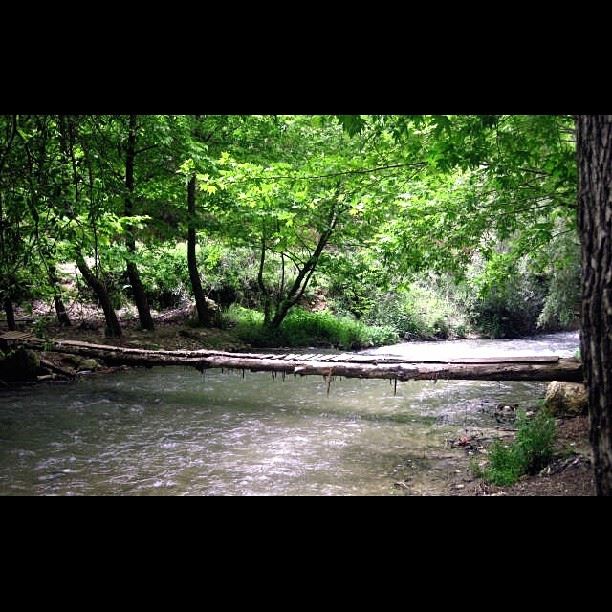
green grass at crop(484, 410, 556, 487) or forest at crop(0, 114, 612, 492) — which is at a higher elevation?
forest at crop(0, 114, 612, 492)

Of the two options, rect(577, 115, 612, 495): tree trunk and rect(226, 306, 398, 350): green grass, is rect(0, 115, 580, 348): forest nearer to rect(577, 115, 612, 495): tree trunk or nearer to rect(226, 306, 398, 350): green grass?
rect(226, 306, 398, 350): green grass

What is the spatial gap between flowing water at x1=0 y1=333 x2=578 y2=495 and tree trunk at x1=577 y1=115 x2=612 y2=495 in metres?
3.05

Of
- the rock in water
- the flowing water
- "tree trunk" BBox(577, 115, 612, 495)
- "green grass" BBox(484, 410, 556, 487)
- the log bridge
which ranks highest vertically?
"tree trunk" BBox(577, 115, 612, 495)

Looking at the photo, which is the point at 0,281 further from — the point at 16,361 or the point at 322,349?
the point at 322,349

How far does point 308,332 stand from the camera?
53.5 ft

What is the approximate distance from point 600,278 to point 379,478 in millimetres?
3809

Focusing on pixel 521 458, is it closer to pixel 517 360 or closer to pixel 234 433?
pixel 517 360

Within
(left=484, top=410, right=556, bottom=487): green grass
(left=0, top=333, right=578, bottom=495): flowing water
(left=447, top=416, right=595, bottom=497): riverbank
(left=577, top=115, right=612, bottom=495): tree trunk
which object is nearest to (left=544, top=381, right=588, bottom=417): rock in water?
(left=447, top=416, right=595, bottom=497): riverbank

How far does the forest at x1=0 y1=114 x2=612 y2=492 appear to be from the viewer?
3896 millimetres

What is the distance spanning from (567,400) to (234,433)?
4426mm

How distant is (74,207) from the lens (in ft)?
11.7

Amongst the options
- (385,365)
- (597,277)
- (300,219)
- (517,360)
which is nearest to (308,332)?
(300,219)
